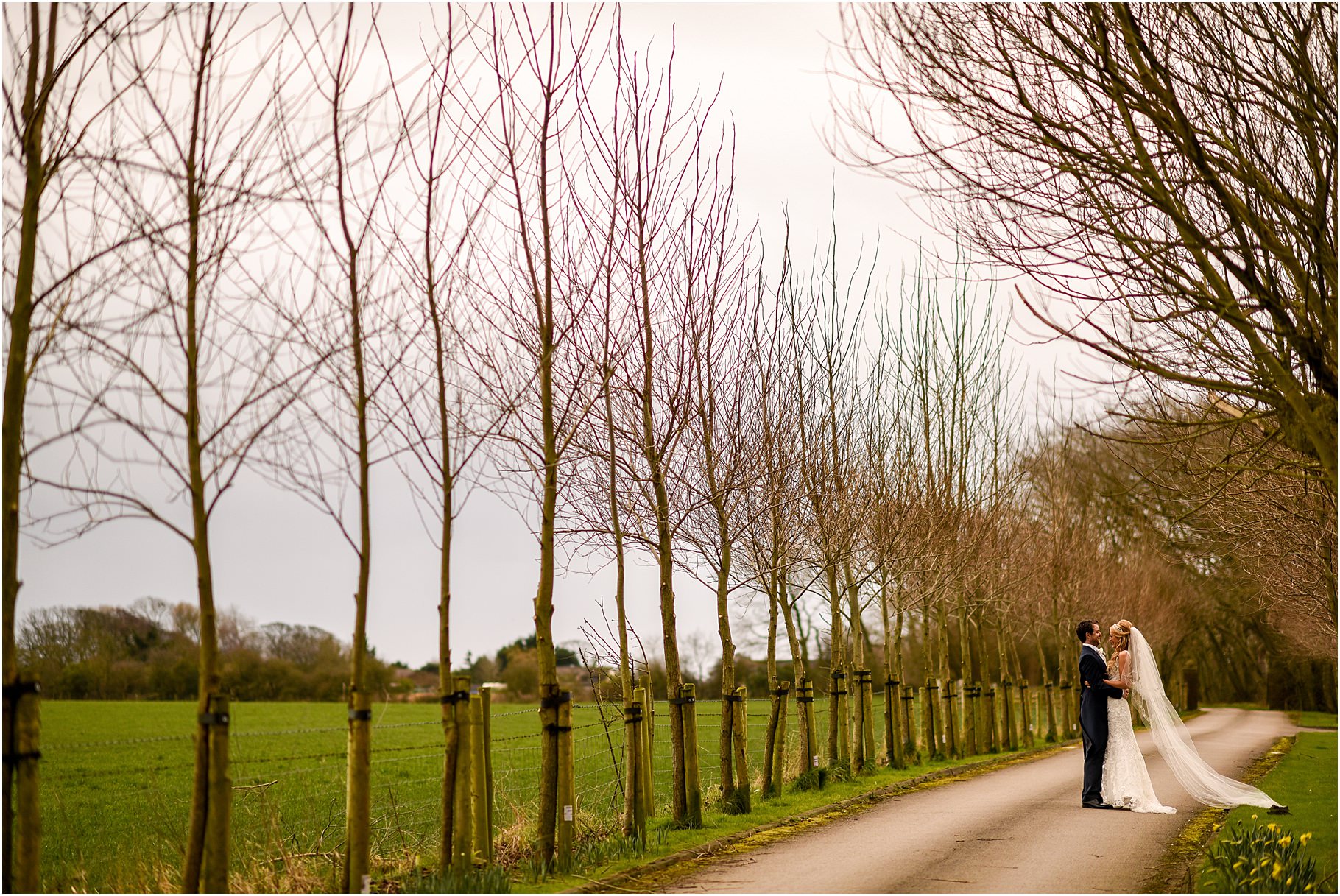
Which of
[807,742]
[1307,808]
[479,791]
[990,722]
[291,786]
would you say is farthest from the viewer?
[990,722]

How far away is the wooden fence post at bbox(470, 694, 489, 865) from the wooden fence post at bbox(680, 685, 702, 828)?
297 centimetres

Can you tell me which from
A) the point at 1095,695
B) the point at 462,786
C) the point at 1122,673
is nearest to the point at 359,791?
the point at 462,786

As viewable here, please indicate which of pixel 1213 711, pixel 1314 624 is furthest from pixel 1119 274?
pixel 1213 711

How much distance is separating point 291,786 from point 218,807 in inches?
708

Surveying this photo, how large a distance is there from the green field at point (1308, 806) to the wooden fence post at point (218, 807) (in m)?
6.23

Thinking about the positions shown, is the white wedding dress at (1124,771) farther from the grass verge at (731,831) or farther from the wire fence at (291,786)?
the wire fence at (291,786)

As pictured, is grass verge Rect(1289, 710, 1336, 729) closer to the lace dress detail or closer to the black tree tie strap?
the lace dress detail

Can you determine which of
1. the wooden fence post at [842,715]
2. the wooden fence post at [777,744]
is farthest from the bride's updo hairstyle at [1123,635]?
the wooden fence post at [842,715]

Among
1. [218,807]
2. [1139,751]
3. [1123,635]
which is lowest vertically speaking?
[1139,751]

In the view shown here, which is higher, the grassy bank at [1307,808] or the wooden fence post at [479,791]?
the wooden fence post at [479,791]

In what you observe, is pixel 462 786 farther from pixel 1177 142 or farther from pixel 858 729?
pixel 858 729

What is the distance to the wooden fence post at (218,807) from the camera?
6.57 meters

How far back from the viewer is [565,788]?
29.1 ft

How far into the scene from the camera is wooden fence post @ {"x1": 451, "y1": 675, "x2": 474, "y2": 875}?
7.99 metres
